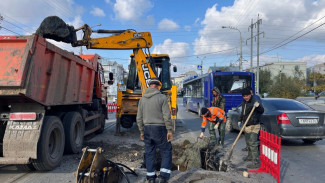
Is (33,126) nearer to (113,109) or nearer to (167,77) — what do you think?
(167,77)

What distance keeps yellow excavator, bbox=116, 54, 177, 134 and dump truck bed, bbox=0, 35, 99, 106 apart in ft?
12.1

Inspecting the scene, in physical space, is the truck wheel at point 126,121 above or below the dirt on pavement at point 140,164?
above

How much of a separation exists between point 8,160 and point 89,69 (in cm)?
423

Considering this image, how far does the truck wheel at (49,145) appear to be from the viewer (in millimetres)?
4922

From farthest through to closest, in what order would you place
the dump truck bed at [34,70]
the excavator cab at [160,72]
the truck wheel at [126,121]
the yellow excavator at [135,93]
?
the excavator cab at [160,72]
the truck wheel at [126,121]
the yellow excavator at [135,93]
the dump truck bed at [34,70]

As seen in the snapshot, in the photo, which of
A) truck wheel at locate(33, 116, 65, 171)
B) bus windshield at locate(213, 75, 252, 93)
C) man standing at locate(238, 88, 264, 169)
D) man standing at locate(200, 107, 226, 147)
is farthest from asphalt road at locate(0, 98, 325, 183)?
bus windshield at locate(213, 75, 252, 93)

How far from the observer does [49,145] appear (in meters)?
5.46

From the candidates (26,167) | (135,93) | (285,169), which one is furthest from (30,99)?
(135,93)

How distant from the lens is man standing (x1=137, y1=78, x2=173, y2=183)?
425 cm

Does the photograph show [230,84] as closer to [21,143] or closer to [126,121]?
[126,121]

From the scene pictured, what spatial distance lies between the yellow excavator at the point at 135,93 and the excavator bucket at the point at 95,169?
5.49m

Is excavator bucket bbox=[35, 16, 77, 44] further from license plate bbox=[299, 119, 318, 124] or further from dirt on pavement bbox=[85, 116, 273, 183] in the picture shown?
license plate bbox=[299, 119, 318, 124]

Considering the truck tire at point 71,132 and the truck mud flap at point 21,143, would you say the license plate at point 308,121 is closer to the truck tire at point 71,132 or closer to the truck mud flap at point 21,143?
the truck tire at point 71,132

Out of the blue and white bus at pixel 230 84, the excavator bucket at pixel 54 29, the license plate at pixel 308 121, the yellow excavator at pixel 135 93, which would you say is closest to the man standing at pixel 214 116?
the license plate at pixel 308 121
